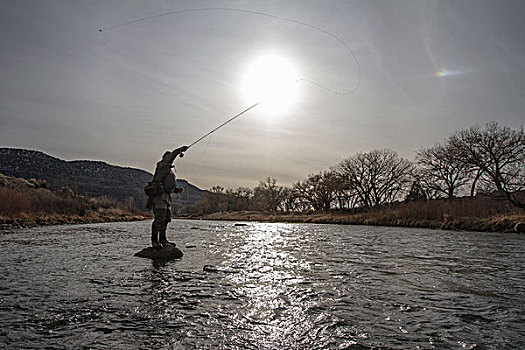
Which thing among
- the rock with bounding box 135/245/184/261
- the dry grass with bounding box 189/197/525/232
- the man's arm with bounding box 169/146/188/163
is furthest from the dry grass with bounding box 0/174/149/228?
the dry grass with bounding box 189/197/525/232

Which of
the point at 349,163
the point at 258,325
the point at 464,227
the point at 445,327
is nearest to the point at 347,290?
the point at 445,327

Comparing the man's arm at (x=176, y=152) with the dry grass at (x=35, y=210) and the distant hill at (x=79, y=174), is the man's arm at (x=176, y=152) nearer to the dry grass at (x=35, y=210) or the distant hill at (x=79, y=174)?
the dry grass at (x=35, y=210)

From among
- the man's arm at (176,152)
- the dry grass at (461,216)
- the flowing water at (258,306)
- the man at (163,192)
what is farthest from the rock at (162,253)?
the dry grass at (461,216)

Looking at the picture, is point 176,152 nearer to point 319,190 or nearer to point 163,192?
point 163,192

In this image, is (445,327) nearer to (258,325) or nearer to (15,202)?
(258,325)

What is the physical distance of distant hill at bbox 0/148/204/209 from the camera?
108 meters

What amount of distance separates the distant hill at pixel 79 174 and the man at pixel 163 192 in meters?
78.5

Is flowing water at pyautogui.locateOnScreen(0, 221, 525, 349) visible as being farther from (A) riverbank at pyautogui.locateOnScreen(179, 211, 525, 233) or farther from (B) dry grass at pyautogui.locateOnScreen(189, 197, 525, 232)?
(B) dry grass at pyautogui.locateOnScreen(189, 197, 525, 232)

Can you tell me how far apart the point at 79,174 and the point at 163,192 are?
151 meters

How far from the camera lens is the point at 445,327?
4180 mm

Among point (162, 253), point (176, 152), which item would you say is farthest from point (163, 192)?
point (162, 253)

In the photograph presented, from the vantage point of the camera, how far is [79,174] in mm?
142375

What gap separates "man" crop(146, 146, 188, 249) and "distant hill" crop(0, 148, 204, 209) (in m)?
78.5

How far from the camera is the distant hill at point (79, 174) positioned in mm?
108000
